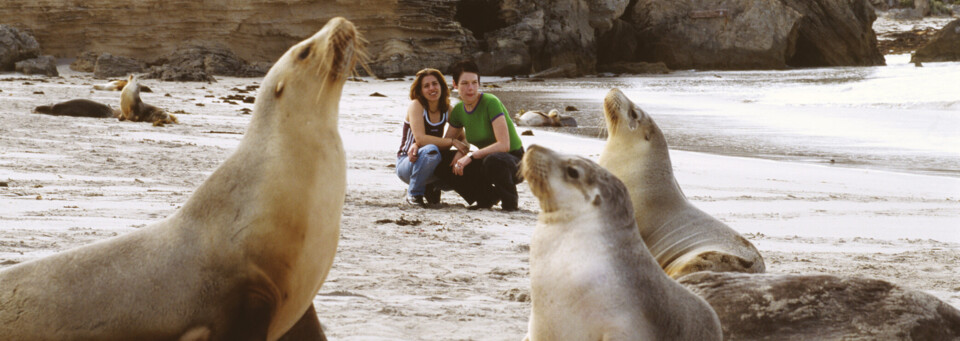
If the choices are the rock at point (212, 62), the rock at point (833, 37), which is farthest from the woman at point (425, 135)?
the rock at point (833, 37)

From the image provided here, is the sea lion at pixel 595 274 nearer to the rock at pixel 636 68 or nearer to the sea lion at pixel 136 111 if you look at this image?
the sea lion at pixel 136 111

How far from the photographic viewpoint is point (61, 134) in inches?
396

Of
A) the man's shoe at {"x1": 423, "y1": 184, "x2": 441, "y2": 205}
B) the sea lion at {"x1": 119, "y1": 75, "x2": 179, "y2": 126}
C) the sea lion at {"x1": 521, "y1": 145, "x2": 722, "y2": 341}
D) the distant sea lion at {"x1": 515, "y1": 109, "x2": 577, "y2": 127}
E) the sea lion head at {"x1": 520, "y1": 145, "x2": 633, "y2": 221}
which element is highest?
the sea lion head at {"x1": 520, "y1": 145, "x2": 633, "y2": 221}

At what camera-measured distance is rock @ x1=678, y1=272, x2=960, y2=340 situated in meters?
3.11

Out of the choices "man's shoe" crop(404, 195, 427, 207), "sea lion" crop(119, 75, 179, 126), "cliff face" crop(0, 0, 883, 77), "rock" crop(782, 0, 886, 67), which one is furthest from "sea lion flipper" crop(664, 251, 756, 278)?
"rock" crop(782, 0, 886, 67)

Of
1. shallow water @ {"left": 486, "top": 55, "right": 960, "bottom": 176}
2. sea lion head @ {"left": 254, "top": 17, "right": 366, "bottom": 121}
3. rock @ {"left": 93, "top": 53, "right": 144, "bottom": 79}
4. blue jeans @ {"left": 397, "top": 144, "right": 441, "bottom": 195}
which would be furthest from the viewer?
rock @ {"left": 93, "top": 53, "right": 144, "bottom": 79}

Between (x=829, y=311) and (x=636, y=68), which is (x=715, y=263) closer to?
(x=829, y=311)

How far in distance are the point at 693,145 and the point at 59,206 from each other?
857 cm

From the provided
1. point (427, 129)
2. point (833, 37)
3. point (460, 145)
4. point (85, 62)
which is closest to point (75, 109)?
point (427, 129)

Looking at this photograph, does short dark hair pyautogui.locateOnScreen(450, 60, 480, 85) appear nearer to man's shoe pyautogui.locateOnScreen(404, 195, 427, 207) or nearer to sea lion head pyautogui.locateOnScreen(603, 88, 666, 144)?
man's shoe pyautogui.locateOnScreen(404, 195, 427, 207)

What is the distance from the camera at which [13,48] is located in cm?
2731

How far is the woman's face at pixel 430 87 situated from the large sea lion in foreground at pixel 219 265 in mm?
4110

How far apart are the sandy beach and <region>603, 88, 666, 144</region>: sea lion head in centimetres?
86

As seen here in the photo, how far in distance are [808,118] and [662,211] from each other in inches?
553
